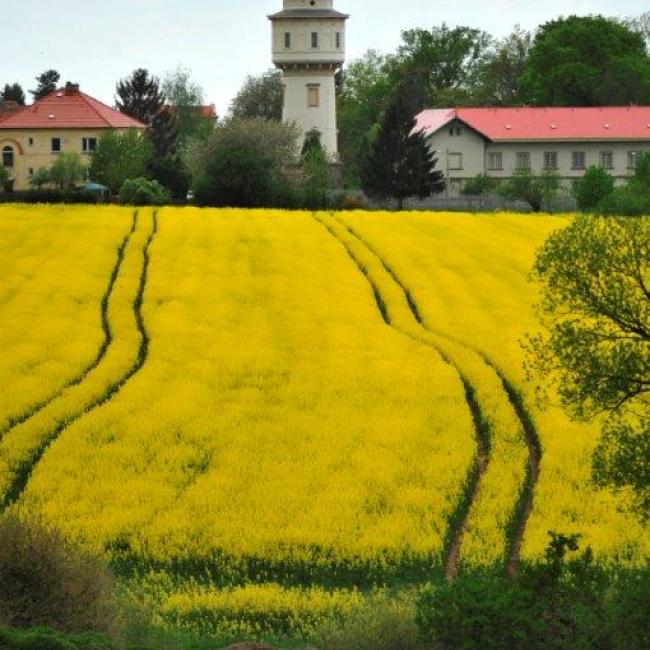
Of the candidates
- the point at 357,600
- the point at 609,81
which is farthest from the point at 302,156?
the point at 357,600

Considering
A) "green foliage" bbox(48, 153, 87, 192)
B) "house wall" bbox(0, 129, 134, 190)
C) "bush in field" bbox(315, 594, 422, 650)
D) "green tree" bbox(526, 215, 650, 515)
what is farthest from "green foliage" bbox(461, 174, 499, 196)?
"bush in field" bbox(315, 594, 422, 650)

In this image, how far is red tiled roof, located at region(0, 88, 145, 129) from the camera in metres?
119

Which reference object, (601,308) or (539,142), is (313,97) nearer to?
(539,142)

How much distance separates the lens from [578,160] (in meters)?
115

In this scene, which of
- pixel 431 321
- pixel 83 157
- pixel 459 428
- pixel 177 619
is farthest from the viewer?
pixel 83 157

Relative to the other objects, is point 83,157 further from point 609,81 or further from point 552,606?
point 552,606

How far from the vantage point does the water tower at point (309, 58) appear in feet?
368

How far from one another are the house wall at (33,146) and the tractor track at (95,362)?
237ft

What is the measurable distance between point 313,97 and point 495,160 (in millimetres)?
13012

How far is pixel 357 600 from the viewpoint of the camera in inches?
818

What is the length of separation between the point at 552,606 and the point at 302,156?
8477 cm

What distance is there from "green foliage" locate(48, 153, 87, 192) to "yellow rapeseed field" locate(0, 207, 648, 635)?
50052 mm

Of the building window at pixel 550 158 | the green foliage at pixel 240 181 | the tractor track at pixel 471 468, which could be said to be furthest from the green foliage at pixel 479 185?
the tractor track at pixel 471 468

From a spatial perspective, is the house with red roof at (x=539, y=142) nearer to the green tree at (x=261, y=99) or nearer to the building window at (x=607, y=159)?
the building window at (x=607, y=159)
